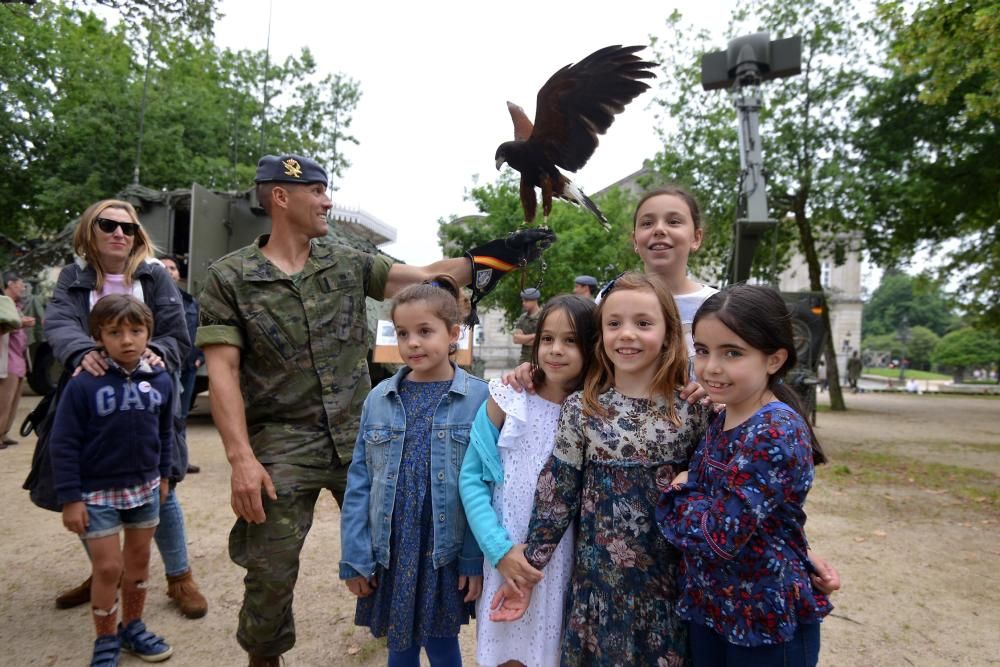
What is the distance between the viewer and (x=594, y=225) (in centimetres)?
1847

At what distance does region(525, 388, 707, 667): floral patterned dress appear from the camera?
1.77 meters

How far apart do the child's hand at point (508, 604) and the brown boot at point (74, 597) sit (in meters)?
2.67

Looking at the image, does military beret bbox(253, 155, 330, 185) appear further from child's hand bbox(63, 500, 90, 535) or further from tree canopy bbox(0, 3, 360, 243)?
tree canopy bbox(0, 3, 360, 243)

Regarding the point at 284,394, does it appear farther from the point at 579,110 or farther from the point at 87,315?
the point at 579,110

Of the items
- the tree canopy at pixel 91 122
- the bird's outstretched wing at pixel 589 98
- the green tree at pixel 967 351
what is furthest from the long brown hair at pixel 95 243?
the green tree at pixel 967 351

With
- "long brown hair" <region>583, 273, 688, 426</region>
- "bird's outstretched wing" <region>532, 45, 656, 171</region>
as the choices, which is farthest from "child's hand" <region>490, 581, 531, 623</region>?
"bird's outstretched wing" <region>532, 45, 656, 171</region>

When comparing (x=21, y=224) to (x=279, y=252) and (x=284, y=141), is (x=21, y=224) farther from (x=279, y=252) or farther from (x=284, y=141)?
(x=279, y=252)

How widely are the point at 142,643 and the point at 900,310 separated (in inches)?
3308

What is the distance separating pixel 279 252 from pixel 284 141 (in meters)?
19.4

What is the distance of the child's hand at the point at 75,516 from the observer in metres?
2.48

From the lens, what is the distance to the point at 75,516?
8.14 feet

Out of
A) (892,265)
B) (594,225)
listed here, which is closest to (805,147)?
(892,265)

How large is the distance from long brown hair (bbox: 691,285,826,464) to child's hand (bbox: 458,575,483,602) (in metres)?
1.07

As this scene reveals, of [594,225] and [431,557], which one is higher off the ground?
[594,225]
